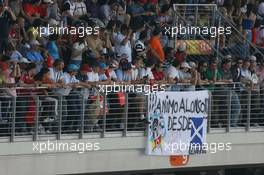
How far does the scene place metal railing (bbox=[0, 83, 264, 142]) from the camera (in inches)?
774

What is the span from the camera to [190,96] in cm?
2139

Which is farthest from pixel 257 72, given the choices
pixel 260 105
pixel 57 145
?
pixel 57 145

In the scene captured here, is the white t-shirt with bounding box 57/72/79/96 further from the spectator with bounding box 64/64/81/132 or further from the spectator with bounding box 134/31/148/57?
the spectator with bounding box 134/31/148/57

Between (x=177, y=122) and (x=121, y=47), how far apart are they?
1691 millimetres

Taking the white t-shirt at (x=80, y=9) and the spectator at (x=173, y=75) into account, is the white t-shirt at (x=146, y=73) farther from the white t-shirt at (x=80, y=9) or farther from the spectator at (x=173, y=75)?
the white t-shirt at (x=80, y=9)

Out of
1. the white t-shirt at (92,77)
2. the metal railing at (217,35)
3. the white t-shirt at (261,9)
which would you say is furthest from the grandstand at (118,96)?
the white t-shirt at (261,9)

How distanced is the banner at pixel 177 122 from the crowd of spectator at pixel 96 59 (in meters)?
0.20

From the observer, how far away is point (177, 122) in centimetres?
2133

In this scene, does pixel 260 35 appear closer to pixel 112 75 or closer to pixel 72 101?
pixel 112 75

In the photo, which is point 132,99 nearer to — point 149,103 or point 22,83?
point 149,103

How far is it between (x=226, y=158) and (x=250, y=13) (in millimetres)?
4401

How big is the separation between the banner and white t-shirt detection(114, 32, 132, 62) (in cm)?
114

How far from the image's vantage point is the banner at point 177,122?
69.1 ft

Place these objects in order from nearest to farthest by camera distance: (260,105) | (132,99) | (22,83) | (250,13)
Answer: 1. (22,83)
2. (132,99)
3. (260,105)
4. (250,13)
